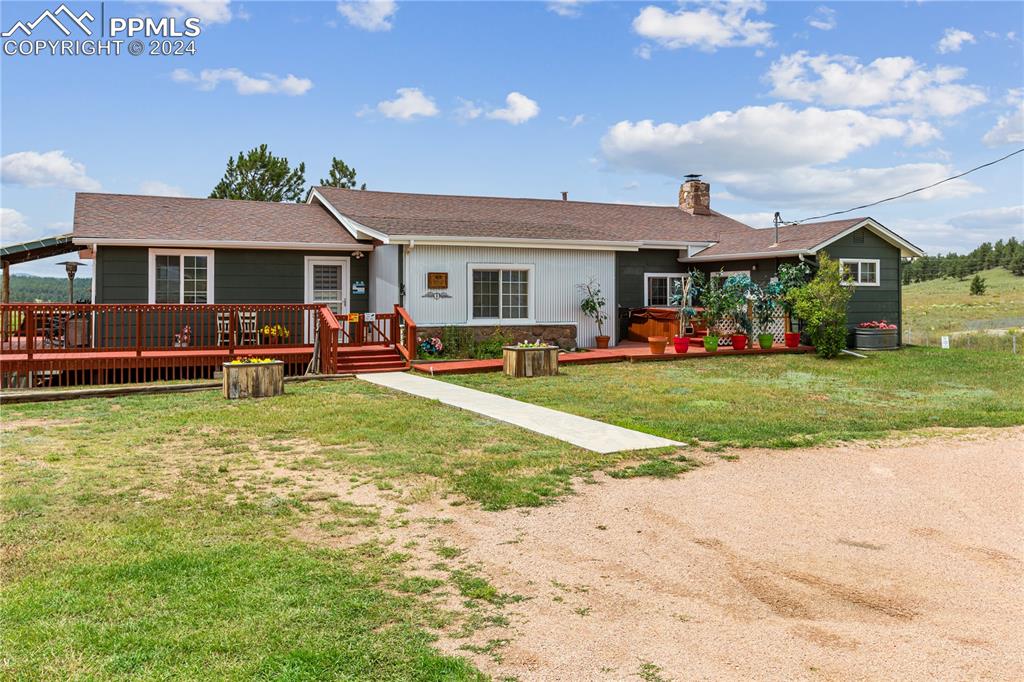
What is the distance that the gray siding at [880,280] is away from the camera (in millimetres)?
20125

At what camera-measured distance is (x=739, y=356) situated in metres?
18.3

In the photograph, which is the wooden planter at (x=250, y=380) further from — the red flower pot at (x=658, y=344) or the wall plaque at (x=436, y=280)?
the red flower pot at (x=658, y=344)

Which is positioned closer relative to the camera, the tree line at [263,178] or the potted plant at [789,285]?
the potted plant at [789,285]

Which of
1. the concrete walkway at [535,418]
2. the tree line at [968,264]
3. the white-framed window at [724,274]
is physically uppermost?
the tree line at [968,264]

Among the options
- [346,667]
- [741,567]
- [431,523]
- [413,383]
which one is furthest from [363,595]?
[413,383]

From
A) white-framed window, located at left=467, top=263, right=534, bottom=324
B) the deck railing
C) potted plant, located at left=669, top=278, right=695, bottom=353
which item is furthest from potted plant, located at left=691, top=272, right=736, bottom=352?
the deck railing

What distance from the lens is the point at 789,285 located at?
63.8ft

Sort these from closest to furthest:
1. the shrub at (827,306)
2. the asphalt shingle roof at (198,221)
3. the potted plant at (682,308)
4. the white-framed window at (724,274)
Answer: the asphalt shingle roof at (198,221) → the shrub at (827,306) → the potted plant at (682,308) → the white-framed window at (724,274)

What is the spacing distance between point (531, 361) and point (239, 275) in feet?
24.7

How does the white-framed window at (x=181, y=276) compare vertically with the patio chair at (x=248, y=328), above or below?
above

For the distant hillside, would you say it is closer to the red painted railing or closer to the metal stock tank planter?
the red painted railing

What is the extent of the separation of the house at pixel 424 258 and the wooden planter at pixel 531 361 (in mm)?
3215

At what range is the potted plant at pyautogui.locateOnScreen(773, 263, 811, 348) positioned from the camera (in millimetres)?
19320

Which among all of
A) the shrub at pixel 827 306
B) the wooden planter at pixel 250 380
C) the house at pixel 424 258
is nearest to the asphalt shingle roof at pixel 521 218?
the house at pixel 424 258
